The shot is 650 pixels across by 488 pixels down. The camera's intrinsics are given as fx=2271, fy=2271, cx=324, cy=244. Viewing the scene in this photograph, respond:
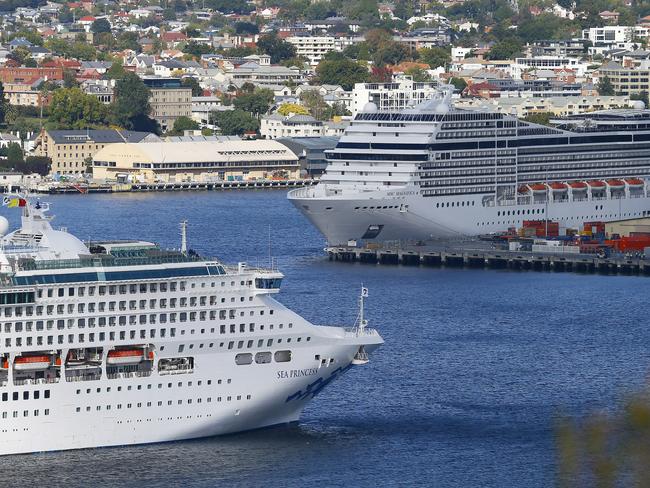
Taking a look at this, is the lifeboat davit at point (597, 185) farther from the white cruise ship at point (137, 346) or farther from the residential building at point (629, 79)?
the residential building at point (629, 79)

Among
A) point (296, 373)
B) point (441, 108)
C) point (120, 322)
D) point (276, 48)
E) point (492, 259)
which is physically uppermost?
point (276, 48)

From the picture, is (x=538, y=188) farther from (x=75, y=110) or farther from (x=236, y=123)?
(x=236, y=123)

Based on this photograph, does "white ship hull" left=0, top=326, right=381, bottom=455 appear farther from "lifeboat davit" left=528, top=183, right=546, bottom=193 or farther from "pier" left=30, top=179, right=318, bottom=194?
"pier" left=30, top=179, right=318, bottom=194

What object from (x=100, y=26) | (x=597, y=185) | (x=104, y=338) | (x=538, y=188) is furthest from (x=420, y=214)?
(x=100, y=26)

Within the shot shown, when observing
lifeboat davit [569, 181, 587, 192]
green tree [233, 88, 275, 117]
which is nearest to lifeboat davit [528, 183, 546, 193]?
lifeboat davit [569, 181, 587, 192]

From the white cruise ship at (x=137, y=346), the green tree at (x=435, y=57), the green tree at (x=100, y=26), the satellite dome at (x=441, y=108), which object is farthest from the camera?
the green tree at (x=100, y=26)

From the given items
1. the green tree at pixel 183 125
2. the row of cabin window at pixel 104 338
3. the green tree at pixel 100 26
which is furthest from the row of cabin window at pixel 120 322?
the green tree at pixel 100 26
